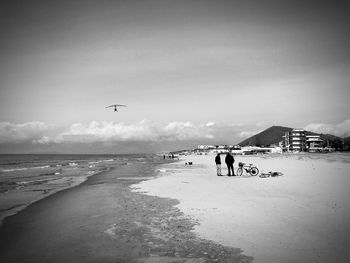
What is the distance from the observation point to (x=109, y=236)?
898cm

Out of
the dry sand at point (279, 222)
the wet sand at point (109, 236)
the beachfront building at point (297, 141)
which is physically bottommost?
the wet sand at point (109, 236)

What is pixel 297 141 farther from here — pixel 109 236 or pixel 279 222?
pixel 109 236

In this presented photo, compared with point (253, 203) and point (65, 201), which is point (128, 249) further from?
point (65, 201)

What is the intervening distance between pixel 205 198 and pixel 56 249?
8619 millimetres

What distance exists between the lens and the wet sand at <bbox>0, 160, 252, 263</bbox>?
721 cm

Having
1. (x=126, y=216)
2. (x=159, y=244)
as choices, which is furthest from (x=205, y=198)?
(x=159, y=244)

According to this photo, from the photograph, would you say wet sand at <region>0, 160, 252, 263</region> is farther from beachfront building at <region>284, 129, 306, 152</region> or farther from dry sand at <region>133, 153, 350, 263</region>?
beachfront building at <region>284, 129, 306, 152</region>

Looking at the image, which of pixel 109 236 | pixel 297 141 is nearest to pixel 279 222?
pixel 109 236

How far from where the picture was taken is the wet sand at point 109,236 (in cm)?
721

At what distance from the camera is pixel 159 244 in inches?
315

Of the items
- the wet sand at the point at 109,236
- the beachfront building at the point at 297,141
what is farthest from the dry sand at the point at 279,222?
the beachfront building at the point at 297,141

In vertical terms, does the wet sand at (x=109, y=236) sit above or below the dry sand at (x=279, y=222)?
below

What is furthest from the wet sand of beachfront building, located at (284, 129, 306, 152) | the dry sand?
beachfront building, located at (284, 129, 306, 152)

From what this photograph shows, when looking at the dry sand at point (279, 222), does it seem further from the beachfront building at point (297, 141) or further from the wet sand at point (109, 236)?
the beachfront building at point (297, 141)
